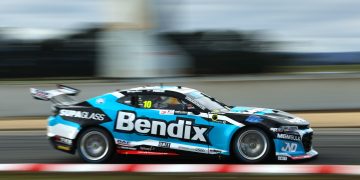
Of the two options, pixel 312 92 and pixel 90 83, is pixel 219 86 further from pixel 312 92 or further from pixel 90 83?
pixel 90 83

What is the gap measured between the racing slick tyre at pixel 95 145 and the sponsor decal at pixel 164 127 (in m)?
0.30

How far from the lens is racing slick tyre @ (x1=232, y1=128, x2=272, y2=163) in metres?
9.69

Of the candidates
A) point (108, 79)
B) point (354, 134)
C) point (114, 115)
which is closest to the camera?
point (114, 115)

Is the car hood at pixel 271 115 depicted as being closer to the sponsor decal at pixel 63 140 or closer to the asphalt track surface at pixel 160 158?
the asphalt track surface at pixel 160 158

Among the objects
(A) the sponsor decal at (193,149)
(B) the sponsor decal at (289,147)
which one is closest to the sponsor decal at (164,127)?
(A) the sponsor decal at (193,149)

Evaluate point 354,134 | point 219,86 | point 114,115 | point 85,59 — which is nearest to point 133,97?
point 114,115

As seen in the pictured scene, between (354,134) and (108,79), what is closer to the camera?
(354,134)

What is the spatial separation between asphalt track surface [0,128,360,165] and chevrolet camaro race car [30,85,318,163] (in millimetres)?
422

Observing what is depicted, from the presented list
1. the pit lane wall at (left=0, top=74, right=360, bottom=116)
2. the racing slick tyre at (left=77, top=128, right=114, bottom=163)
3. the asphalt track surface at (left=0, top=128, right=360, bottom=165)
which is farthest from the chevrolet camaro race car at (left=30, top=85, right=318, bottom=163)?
the pit lane wall at (left=0, top=74, right=360, bottom=116)

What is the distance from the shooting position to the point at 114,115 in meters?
10.2

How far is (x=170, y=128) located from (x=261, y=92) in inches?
484

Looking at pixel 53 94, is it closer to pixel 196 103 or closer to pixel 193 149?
pixel 196 103

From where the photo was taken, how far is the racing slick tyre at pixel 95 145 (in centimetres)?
1027

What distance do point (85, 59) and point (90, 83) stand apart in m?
3.26
